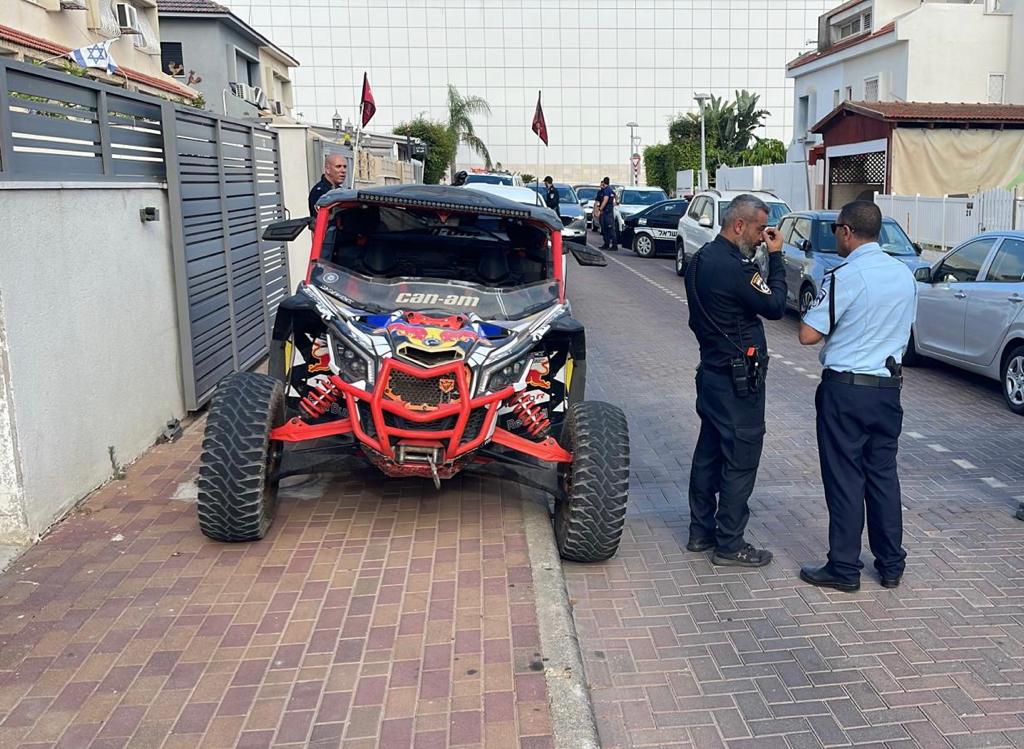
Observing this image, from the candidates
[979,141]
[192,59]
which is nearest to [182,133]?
[979,141]

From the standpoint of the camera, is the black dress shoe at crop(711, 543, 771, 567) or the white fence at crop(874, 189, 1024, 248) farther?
the white fence at crop(874, 189, 1024, 248)

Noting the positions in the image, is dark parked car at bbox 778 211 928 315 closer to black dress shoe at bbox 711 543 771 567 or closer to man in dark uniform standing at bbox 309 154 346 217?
man in dark uniform standing at bbox 309 154 346 217

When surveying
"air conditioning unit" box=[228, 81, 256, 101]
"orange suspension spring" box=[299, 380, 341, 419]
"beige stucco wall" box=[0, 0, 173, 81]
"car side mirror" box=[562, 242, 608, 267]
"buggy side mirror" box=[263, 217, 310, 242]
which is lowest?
"orange suspension spring" box=[299, 380, 341, 419]

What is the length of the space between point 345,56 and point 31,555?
66892 millimetres

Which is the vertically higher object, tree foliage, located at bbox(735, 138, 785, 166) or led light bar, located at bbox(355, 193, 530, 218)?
tree foliage, located at bbox(735, 138, 785, 166)

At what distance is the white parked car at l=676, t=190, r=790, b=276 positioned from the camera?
754 inches

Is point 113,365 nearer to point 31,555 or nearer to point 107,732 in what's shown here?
point 31,555

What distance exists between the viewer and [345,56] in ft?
220

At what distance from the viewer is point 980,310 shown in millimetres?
9531

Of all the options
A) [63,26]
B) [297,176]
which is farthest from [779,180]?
[63,26]

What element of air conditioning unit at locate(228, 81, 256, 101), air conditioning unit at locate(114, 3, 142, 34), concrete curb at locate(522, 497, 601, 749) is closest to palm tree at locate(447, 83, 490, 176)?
air conditioning unit at locate(228, 81, 256, 101)

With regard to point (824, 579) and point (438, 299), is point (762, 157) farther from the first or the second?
point (824, 579)

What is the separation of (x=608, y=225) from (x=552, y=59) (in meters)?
44.9

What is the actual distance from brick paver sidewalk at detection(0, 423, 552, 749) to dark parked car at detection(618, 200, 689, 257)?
19.8m
